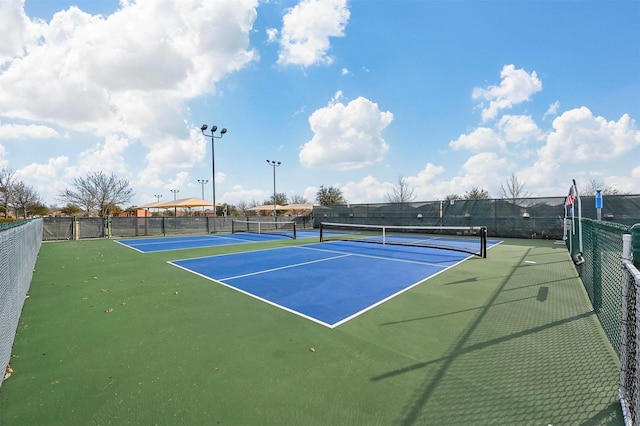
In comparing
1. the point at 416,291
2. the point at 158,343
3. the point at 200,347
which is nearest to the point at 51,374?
the point at 158,343

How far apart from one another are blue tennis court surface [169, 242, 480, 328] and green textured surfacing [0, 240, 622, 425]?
41 centimetres

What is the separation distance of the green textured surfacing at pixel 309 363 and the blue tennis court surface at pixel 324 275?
409 millimetres

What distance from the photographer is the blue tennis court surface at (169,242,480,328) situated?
534 cm

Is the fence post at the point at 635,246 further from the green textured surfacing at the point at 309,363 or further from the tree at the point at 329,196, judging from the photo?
the tree at the point at 329,196

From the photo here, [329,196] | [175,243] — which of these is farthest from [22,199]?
[329,196]

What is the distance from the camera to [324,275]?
7.66m

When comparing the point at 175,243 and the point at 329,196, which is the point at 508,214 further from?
the point at 329,196

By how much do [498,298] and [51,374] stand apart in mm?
6587

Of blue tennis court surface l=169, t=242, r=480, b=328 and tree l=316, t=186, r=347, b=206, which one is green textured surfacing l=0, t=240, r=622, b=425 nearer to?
blue tennis court surface l=169, t=242, r=480, b=328

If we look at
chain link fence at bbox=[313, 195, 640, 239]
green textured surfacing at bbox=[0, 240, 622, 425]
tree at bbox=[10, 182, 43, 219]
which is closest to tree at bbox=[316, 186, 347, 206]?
chain link fence at bbox=[313, 195, 640, 239]

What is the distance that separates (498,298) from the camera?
18.5ft

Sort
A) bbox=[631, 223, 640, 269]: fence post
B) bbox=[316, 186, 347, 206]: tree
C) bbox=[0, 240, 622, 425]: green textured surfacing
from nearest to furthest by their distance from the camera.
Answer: bbox=[0, 240, 622, 425]: green textured surfacing
bbox=[631, 223, 640, 269]: fence post
bbox=[316, 186, 347, 206]: tree

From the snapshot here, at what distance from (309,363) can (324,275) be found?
4.37 m

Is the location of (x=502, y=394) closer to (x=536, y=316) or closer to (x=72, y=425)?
(x=536, y=316)
